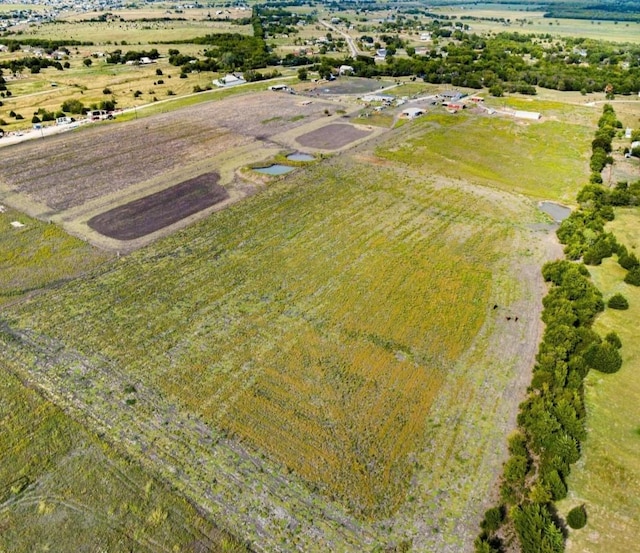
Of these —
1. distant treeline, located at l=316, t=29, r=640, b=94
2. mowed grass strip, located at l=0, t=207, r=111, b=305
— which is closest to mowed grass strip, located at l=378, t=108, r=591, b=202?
distant treeline, located at l=316, t=29, r=640, b=94

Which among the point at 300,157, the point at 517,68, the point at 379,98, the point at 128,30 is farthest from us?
the point at 128,30

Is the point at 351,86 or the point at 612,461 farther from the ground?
the point at 351,86

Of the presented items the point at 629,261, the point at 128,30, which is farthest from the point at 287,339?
the point at 128,30

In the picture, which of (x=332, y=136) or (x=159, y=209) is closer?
(x=159, y=209)

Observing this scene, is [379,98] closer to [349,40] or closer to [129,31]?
[349,40]

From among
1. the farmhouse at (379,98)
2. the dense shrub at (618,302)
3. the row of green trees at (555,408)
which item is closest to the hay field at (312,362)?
the row of green trees at (555,408)
